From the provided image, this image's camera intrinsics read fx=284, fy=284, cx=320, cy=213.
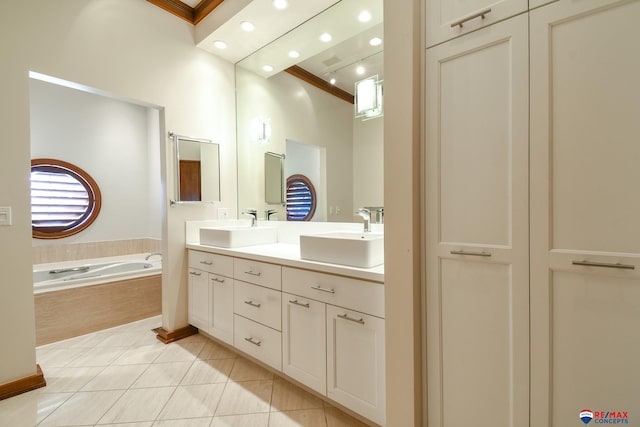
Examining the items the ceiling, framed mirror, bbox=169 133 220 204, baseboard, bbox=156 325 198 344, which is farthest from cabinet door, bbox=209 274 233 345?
A: the ceiling

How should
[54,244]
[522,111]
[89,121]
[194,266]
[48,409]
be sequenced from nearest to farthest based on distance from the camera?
[522,111] < [48,409] < [194,266] < [54,244] < [89,121]

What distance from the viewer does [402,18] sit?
1.22m

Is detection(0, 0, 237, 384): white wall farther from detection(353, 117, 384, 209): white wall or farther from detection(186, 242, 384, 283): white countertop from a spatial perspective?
detection(353, 117, 384, 209): white wall

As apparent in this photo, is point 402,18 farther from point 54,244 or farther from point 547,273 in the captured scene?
point 54,244

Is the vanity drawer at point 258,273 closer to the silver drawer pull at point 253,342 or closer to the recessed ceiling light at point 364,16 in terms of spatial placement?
the silver drawer pull at point 253,342

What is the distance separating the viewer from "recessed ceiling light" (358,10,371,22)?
206 cm

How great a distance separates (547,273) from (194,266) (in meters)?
2.55

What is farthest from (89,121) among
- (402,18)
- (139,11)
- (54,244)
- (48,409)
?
(402,18)

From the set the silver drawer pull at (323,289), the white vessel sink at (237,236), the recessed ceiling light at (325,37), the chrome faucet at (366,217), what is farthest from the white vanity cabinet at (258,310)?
the recessed ceiling light at (325,37)

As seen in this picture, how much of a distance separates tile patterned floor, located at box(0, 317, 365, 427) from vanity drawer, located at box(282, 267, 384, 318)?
685 mm

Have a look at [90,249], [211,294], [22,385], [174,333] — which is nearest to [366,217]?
[211,294]

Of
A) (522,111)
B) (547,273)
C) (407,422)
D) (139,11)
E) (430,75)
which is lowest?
(407,422)

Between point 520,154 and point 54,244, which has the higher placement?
point 520,154

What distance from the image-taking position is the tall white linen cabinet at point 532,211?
88 cm
